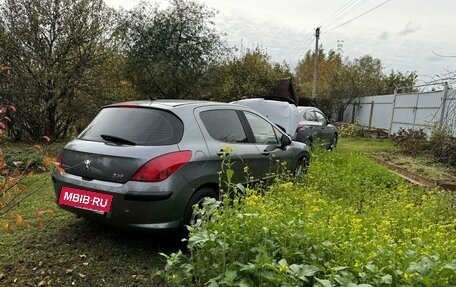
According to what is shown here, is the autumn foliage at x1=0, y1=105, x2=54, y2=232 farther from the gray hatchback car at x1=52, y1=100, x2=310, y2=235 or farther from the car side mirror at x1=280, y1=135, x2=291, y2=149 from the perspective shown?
the car side mirror at x1=280, y1=135, x2=291, y2=149

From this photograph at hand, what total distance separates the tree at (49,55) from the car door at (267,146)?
7832mm

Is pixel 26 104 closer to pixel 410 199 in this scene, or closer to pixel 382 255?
pixel 410 199

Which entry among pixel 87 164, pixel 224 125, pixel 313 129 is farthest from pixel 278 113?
pixel 87 164

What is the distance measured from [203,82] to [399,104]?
909cm

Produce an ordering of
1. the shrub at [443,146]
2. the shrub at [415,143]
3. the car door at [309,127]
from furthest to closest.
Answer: the shrub at [415,143]
the car door at [309,127]
the shrub at [443,146]

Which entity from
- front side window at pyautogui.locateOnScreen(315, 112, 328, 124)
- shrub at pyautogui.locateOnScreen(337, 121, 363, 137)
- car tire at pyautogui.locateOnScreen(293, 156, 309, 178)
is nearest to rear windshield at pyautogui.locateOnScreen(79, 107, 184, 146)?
car tire at pyautogui.locateOnScreen(293, 156, 309, 178)

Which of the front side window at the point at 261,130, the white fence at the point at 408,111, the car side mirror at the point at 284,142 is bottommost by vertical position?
the car side mirror at the point at 284,142

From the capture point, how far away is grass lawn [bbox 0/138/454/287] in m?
3.36

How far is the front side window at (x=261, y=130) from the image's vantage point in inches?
207

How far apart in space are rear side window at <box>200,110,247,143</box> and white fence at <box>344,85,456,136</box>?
963cm

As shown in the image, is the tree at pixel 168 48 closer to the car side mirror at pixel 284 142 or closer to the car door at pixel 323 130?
the car door at pixel 323 130

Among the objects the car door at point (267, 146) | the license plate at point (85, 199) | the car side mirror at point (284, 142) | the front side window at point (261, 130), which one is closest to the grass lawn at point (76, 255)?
the license plate at point (85, 199)

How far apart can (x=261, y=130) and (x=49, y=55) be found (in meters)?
8.47

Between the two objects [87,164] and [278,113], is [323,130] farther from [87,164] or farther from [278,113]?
[87,164]
